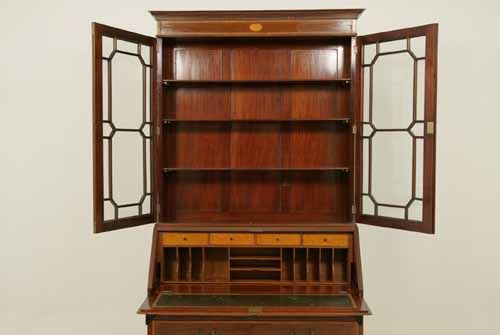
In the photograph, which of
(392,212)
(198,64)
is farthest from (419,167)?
(198,64)

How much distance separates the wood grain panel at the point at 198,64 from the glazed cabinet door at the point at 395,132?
0.91m

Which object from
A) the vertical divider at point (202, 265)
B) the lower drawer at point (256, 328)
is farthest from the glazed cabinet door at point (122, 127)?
the lower drawer at point (256, 328)

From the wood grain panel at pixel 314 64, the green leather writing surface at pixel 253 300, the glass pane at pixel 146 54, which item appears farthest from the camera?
the wood grain panel at pixel 314 64

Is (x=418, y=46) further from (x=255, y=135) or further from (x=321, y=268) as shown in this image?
(x=321, y=268)

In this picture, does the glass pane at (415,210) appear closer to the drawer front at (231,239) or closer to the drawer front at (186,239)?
the drawer front at (231,239)

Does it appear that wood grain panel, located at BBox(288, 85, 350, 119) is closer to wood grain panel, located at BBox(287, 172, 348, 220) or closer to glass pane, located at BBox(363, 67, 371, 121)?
glass pane, located at BBox(363, 67, 371, 121)

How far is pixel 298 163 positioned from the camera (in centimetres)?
389

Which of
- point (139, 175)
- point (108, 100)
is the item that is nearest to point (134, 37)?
point (108, 100)

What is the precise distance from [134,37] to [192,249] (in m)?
1.35

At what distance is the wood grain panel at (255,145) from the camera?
12.8 feet

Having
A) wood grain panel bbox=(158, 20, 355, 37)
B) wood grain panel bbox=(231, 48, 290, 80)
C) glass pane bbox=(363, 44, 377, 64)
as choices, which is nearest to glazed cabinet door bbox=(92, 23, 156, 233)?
wood grain panel bbox=(158, 20, 355, 37)

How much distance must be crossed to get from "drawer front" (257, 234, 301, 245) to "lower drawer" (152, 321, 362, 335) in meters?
0.59

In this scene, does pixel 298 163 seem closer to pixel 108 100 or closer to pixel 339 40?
pixel 339 40

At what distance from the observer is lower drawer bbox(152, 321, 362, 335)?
3162mm
